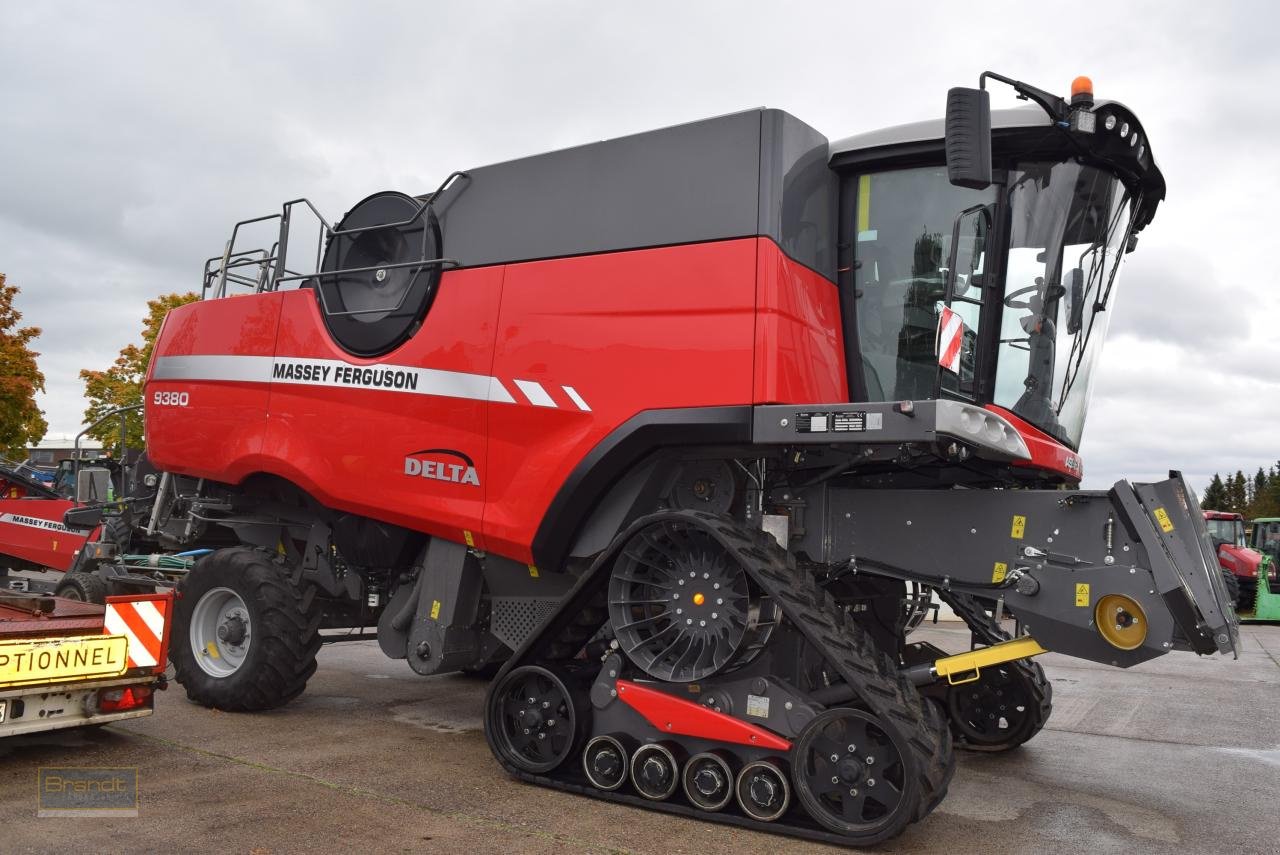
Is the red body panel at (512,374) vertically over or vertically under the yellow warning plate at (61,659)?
over

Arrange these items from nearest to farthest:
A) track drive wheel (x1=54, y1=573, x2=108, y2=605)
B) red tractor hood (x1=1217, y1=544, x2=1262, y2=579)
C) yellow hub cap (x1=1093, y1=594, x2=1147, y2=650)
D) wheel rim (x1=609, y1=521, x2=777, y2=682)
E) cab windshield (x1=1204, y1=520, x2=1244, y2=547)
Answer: yellow hub cap (x1=1093, y1=594, x2=1147, y2=650) → wheel rim (x1=609, y1=521, x2=777, y2=682) → track drive wheel (x1=54, y1=573, x2=108, y2=605) → red tractor hood (x1=1217, y1=544, x2=1262, y2=579) → cab windshield (x1=1204, y1=520, x2=1244, y2=547)

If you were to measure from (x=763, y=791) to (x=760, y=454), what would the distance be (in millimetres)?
1547

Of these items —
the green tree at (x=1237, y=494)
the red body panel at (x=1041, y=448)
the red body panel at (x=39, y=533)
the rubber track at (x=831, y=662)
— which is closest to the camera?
the rubber track at (x=831, y=662)

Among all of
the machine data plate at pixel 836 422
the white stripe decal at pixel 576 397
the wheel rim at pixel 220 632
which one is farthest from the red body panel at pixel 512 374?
the wheel rim at pixel 220 632

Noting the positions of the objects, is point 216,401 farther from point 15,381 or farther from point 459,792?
point 15,381

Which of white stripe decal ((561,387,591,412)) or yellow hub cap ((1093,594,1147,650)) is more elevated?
white stripe decal ((561,387,591,412))

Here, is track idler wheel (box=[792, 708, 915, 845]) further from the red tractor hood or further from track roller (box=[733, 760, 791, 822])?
the red tractor hood

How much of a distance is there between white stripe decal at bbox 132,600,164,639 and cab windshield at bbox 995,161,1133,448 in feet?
14.7

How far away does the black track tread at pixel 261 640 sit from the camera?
6.62 metres

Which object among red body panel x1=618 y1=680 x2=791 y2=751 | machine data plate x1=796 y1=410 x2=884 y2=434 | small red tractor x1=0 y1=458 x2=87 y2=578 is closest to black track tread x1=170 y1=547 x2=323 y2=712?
red body panel x1=618 y1=680 x2=791 y2=751

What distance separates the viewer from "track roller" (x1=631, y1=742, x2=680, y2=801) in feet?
15.8

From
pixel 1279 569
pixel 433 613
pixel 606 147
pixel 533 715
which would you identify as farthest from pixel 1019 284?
pixel 1279 569

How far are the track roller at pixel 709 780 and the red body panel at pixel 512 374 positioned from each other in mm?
1531

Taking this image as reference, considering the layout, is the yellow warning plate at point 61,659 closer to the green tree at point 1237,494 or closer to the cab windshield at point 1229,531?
the cab windshield at point 1229,531
